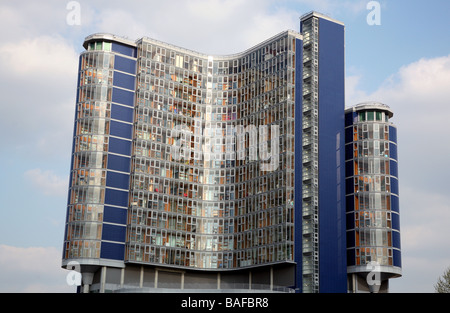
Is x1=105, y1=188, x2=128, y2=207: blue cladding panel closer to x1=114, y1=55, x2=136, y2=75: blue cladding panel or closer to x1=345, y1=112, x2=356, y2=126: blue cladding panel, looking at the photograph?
x1=114, y1=55, x2=136, y2=75: blue cladding panel

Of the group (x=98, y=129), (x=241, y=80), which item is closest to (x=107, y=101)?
(x=98, y=129)

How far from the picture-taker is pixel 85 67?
142 meters

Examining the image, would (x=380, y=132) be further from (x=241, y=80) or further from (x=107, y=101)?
(x=107, y=101)

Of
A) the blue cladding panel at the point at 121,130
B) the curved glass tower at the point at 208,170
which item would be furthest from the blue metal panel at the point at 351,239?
the blue cladding panel at the point at 121,130

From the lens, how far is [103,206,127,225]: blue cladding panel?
136m

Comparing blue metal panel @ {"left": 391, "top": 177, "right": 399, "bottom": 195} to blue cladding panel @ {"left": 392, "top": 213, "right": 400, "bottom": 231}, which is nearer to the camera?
blue cladding panel @ {"left": 392, "top": 213, "right": 400, "bottom": 231}

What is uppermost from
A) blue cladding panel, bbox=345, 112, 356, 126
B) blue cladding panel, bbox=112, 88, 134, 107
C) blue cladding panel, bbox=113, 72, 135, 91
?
blue cladding panel, bbox=113, 72, 135, 91

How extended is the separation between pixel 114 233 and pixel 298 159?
42607 mm

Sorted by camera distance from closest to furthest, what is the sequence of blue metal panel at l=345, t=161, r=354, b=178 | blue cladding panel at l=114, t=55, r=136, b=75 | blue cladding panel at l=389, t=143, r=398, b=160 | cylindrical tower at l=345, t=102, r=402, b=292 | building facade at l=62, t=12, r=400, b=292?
building facade at l=62, t=12, r=400, b=292 → cylindrical tower at l=345, t=102, r=402, b=292 → blue cladding panel at l=114, t=55, r=136, b=75 → blue metal panel at l=345, t=161, r=354, b=178 → blue cladding panel at l=389, t=143, r=398, b=160

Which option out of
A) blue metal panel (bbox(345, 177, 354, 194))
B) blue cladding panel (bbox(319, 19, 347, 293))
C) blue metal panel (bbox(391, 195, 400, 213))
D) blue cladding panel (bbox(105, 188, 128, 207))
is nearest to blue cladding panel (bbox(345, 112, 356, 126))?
blue cladding panel (bbox(319, 19, 347, 293))

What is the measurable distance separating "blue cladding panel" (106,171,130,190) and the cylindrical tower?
163ft

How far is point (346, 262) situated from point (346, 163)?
2288 cm

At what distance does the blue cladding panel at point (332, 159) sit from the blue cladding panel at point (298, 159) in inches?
186

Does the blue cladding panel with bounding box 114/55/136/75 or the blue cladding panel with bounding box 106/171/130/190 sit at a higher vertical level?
the blue cladding panel with bounding box 114/55/136/75
